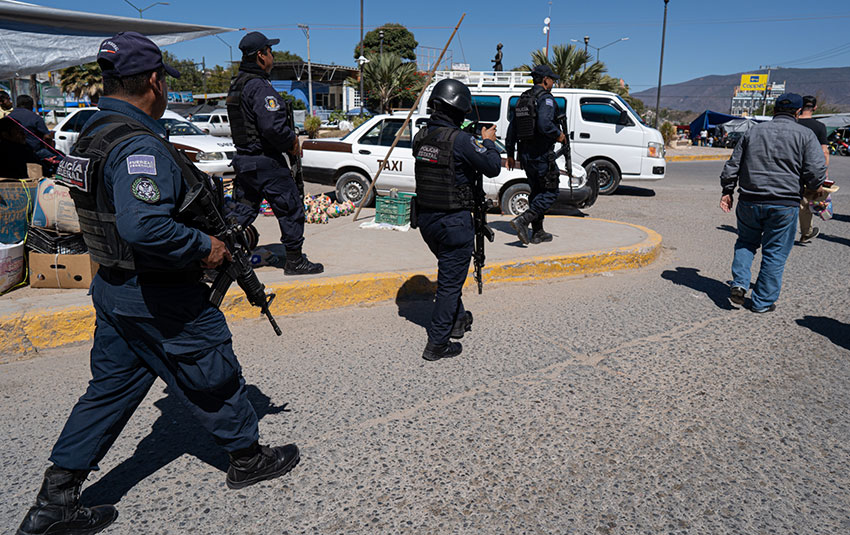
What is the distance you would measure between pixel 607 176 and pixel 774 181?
24.0ft

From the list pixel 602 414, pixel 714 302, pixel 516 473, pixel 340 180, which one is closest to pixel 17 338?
pixel 516 473

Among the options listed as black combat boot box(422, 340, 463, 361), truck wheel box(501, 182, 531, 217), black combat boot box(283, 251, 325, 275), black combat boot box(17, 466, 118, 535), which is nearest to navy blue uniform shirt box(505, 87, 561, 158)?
truck wheel box(501, 182, 531, 217)

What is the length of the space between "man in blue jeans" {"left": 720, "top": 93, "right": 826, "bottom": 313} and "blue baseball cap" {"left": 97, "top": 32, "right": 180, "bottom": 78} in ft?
14.4

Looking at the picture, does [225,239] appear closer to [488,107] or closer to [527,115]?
[527,115]

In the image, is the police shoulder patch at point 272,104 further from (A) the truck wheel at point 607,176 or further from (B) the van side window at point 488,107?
(A) the truck wheel at point 607,176

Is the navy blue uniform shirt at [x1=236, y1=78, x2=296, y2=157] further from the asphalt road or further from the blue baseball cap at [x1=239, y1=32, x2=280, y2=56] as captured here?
the asphalt road

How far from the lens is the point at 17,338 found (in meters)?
3.75

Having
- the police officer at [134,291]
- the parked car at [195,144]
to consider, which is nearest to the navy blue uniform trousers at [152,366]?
the police officer at [134,291]

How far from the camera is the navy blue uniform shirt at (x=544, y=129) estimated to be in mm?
6125

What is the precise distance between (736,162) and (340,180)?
6.16 m

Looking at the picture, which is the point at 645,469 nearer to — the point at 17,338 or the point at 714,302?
the point at 714,302

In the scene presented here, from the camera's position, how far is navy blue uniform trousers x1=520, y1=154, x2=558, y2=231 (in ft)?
21.0

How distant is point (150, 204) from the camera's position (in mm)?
1904

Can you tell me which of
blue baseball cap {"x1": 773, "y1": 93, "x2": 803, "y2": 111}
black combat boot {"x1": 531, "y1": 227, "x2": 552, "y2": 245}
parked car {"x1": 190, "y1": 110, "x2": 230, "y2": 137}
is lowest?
black combat boot {"x1": 531, "y1": 227, "x2": 552, "y2": 245}
